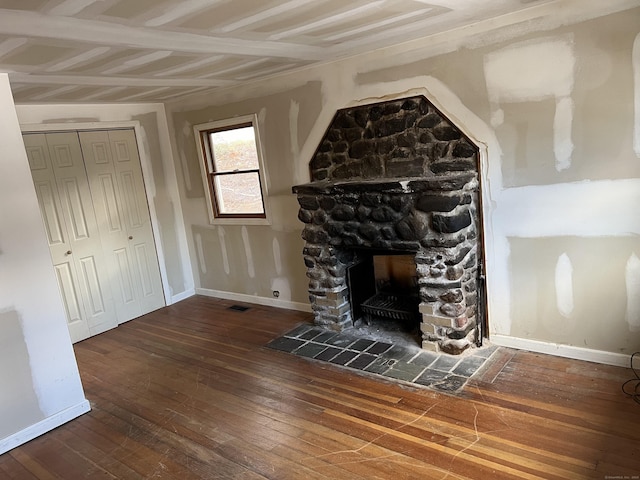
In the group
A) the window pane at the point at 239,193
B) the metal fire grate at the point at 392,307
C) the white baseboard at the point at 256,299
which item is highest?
the window pane at the point at 239,193

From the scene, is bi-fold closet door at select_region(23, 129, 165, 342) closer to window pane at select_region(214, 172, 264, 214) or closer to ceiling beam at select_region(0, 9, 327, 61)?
window pane at select_region(214, 172, 264, 214)

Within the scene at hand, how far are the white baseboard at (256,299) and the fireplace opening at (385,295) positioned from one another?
0.73m

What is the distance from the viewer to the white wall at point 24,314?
289cm

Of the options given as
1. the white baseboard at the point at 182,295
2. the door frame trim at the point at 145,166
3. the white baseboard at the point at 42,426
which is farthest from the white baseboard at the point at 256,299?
the white baseboard at the point at 42,426

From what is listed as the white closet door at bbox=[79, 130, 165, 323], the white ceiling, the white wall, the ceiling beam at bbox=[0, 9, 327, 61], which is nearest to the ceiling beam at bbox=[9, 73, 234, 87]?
the white ceiling

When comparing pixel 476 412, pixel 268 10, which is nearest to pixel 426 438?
pixel 476 412

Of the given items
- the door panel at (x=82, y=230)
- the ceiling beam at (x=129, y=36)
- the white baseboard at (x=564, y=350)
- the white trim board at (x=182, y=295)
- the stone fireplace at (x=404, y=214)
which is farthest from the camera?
the white trim board at (x=182, y=295)

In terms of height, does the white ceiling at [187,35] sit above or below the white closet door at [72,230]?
above

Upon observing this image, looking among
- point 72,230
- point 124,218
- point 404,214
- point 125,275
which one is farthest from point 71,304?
point 404,214

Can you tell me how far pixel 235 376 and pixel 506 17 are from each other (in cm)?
324

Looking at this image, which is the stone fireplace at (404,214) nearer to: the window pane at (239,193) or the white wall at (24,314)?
the window pane at (239,193)

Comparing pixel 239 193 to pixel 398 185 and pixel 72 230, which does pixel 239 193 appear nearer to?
pixel 72 230

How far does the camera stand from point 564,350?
128 inches

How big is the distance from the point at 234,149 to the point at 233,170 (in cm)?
23
